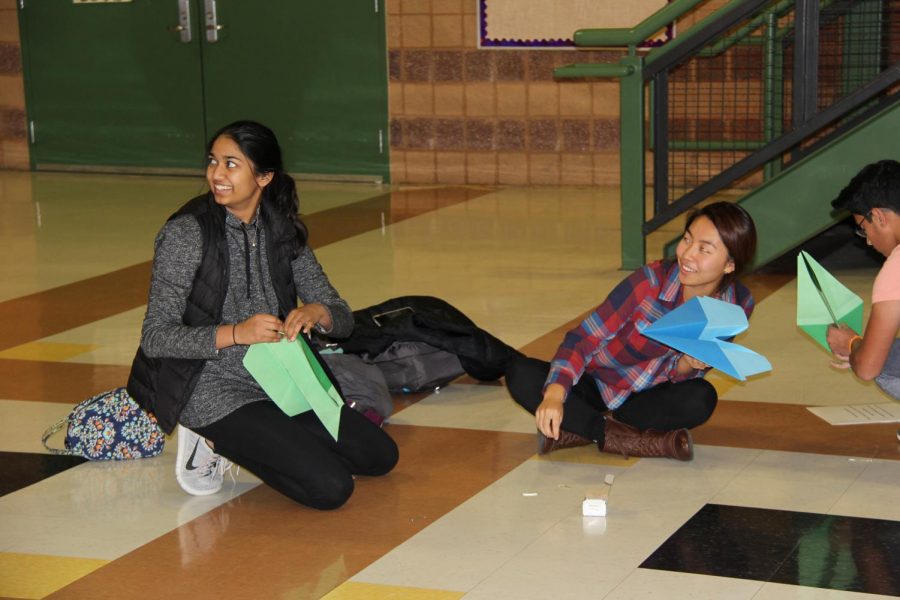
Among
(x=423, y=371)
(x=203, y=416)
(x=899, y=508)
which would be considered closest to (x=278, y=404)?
(x=203, y=416)

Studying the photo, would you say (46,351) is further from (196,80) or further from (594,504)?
(196,80)

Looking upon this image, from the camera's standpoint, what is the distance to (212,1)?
1067cm

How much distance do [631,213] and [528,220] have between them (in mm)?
1744

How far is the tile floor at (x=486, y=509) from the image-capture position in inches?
130

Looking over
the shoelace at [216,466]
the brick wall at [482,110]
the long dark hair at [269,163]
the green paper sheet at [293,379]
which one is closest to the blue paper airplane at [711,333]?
the green paper sheet at [293,379]

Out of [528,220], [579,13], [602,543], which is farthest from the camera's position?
[579,13]

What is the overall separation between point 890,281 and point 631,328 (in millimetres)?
732

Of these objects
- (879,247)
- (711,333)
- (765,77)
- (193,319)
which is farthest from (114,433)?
(765,77)

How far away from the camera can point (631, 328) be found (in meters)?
4.05

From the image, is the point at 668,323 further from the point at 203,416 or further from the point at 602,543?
the point at 203,416

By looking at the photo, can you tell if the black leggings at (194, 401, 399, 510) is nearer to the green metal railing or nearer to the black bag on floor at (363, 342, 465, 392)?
the black bag on floor at (363, 342, 465, 392)

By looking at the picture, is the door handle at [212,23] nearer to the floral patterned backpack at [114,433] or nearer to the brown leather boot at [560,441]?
the floral patterned backpack at [114,433]

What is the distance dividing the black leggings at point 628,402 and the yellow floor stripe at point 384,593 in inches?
40.5

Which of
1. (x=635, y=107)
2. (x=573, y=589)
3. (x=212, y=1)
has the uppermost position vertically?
(x=212, y=1)
